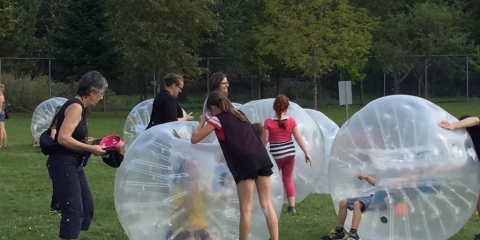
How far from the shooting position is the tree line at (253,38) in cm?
3073

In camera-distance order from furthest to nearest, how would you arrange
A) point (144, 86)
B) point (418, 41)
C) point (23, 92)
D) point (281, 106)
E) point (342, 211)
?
point (418, 41) → point (144, 86) → point (23, 92) → point (281, 106) → point (342, 211)

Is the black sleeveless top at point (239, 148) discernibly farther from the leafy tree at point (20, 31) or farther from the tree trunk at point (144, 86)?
the leafy tree at point (20, 31)

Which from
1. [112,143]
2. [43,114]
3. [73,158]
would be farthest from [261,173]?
[43,114]

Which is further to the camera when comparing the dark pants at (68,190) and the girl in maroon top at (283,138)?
the girl in maroon top at (283,138)

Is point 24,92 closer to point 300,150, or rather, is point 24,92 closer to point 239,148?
point 300,150

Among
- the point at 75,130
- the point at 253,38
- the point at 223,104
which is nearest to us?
the point at 75,130

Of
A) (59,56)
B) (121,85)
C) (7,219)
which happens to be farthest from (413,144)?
(121,85)

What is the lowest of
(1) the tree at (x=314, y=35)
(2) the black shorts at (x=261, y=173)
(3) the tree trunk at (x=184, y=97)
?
(2) the black shorts at (x=261, y=173)

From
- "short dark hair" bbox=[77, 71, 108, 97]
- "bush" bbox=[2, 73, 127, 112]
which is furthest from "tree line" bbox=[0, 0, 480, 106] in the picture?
"short dark hair" bbox=[77, 71, 108, 97]

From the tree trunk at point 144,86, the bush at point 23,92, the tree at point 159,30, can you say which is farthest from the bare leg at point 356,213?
the tree trunk at point 144,86

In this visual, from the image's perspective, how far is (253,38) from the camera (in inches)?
1357

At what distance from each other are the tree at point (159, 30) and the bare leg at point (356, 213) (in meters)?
24.5

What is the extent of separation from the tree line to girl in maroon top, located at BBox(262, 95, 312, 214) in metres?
19.0

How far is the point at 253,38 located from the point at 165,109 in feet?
86.9
